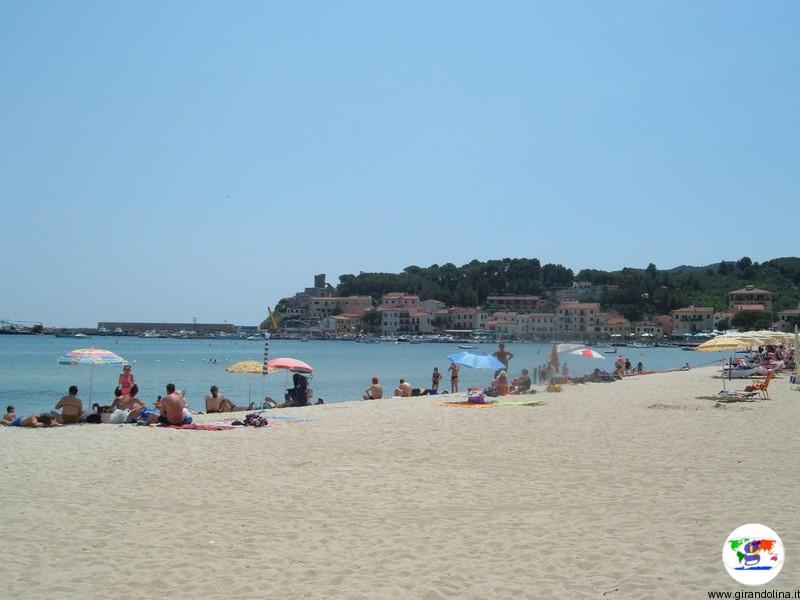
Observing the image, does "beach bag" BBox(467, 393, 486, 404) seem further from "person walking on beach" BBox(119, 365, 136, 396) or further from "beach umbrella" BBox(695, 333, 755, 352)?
"person walking on beach" BBox(119, 365, 136, 396)

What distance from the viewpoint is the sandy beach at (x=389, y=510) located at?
495cm

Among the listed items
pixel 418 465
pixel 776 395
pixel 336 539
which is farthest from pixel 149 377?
pixel 336 539

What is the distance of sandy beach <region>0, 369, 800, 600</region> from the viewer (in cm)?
495

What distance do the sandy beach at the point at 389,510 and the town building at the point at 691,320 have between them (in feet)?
382

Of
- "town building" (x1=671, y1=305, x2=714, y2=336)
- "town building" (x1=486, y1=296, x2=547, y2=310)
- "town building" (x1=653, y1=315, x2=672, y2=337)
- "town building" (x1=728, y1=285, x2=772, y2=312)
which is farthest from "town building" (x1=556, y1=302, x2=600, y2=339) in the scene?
"town building" (x1=728, y1=285, x2=772, y2=312)

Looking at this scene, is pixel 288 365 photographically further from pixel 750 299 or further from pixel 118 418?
pixel 750 299

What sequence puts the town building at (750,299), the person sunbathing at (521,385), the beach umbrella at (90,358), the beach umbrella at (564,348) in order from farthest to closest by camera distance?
the town building at (750,299), the beach umbrella at (564,348), the person sunbathing at (521,385), the beach umbrella at (90,358)

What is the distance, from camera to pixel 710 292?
139 m

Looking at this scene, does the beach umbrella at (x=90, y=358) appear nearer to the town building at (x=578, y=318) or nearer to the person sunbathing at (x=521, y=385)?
the person sunbathing at (x=521, y=385)

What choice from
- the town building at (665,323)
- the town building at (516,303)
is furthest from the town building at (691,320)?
the town building at (516,303)

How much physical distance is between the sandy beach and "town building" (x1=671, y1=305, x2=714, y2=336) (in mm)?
116454

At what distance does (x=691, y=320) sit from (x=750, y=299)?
31.2 ft

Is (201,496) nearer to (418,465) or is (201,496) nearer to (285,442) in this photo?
(418,465)

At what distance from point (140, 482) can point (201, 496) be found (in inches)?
38.1
